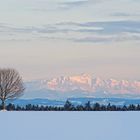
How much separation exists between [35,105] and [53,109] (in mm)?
2355

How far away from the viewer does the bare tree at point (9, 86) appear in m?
63.1

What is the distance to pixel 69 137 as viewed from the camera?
21.0 metres

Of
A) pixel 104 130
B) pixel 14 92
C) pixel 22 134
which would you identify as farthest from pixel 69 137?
pixel 14 92

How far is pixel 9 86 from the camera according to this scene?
64.7 m

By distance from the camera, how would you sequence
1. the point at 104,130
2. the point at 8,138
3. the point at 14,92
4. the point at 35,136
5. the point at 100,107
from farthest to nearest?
the point at 14,92
the point at 100,107
the point at 104,130
the point at 35,136
the point at 8,138

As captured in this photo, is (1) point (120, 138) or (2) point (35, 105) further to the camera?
(2) point (35, 105)

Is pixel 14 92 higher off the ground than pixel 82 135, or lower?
higher

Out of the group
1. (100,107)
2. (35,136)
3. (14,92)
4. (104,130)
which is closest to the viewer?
(35,136)

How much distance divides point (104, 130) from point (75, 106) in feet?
110

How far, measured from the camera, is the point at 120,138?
68.1 feet

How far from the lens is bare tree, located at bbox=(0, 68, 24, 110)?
63062 millimetres

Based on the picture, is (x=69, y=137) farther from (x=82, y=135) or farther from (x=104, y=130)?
(x=104, y=130)

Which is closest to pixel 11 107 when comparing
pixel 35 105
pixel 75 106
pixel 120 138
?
pixel 35 105

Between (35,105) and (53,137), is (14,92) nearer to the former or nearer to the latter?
(35,105)
